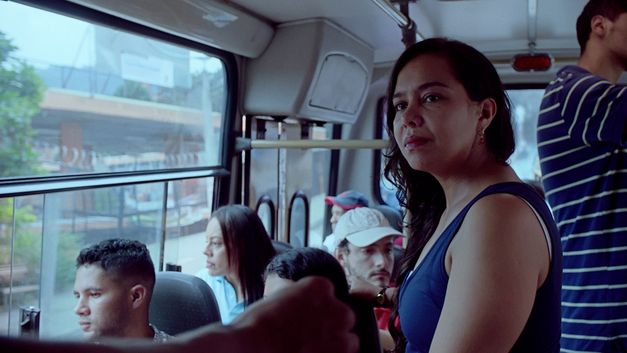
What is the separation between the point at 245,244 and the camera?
2.95 metres

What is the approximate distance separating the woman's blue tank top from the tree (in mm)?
1315

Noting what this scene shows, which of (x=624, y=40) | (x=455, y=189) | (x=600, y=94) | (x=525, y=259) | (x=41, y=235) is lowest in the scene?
(x=41, y=235)

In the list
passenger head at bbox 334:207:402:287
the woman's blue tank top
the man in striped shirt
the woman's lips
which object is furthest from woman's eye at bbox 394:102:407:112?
passenger head at bbox 334:207:402:287

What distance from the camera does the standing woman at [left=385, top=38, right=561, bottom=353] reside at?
1.14 meters

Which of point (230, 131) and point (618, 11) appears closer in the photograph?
point (618, 11)

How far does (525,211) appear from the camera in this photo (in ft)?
3.89

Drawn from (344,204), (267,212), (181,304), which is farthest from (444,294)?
(344,204)

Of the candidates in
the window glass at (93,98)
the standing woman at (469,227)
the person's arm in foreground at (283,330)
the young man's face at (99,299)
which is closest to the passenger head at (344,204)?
the window glass at (93,98)

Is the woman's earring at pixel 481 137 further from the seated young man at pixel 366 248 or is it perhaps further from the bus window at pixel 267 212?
the bus window at pixel 267 212

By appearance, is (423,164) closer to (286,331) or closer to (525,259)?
(525,259)

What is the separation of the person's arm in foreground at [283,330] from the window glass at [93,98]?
5.74 ft

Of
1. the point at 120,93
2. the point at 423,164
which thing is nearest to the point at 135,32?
the point at 120,93

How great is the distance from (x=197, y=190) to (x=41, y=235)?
107 centimetres

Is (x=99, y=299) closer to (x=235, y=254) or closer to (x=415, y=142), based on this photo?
(x=235, y=254)
